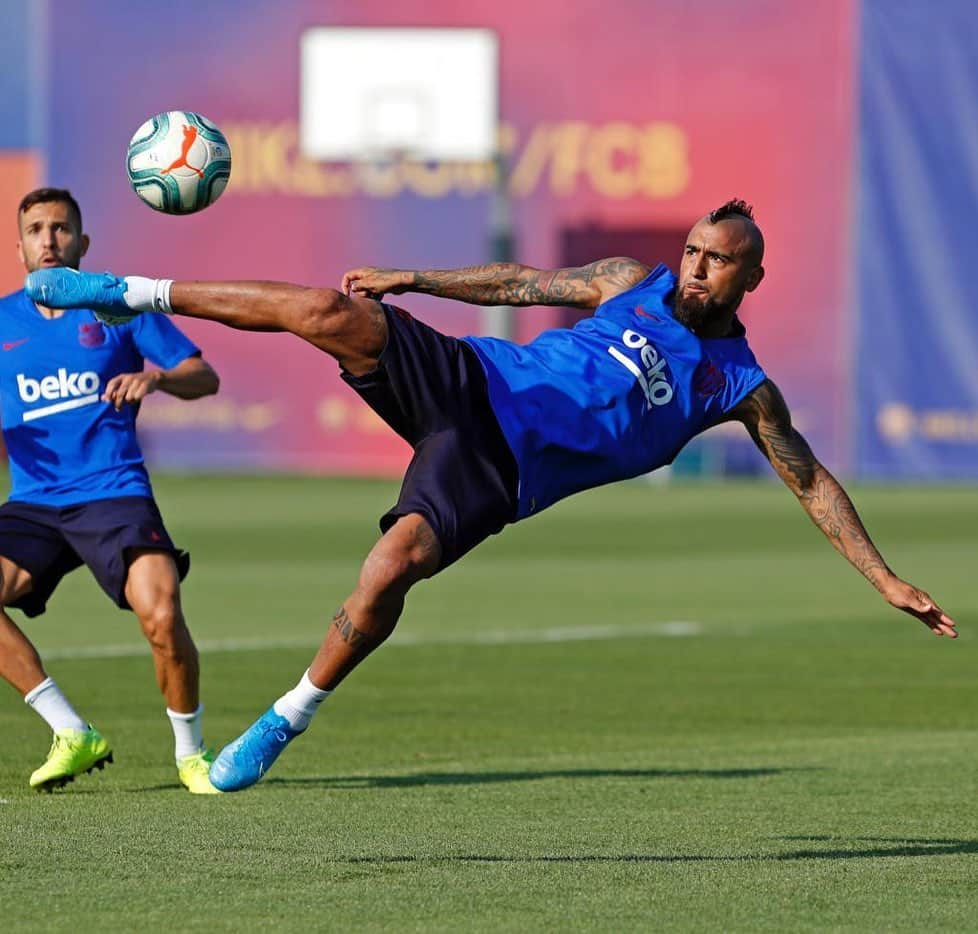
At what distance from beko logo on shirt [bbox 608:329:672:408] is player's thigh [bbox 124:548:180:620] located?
2346 mm

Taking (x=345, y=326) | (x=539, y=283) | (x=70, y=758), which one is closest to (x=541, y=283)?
(x=539, y=283)

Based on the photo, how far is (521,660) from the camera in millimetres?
15664

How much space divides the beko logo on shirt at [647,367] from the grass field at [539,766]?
5.49 feet

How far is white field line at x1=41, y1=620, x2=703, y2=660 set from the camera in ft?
52.4

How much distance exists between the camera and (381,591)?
26.5 feet

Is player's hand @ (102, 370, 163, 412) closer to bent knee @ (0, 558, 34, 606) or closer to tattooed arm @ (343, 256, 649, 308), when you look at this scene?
bent knee @ (0, 558, 34, 606)

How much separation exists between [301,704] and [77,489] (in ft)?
7.82

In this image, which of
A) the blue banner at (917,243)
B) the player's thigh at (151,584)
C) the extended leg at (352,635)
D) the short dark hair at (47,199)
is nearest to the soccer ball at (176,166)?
the short dark hair at (47,199)

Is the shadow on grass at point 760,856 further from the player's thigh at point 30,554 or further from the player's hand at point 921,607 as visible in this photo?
the player's thigh at point 30,554

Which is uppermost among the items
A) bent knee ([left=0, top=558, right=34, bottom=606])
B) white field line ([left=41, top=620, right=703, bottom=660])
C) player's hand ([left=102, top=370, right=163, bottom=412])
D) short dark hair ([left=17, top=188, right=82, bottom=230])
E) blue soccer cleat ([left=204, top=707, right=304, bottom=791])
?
short dark hair ([left=17, top=188, right=82, bottom=230])

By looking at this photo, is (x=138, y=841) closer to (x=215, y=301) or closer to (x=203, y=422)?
(x=215, y=301)

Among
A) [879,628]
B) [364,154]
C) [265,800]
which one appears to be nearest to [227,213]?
[364,154]

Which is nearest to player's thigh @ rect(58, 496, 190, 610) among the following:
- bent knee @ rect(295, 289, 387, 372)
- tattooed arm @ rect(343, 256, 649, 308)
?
tattooed arm @ rect(343, 256, 649, 308)

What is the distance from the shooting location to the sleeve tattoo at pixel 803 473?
909 cm
